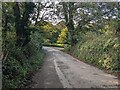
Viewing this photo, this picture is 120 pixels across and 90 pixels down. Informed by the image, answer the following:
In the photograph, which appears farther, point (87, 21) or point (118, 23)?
point (87, 21)

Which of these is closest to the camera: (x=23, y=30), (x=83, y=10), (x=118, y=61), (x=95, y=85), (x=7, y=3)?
(x=95, y=85)

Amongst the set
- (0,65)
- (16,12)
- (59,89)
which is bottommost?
(59,89)

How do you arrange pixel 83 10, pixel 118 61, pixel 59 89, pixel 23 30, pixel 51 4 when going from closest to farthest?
pixel 59 89, pixel 118 61, pixel 23 30, pixel 51 4, pixel 83 10

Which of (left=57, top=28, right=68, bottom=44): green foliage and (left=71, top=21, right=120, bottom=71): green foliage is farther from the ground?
(left=71, top=21, right=120, bottom=71): green foliage

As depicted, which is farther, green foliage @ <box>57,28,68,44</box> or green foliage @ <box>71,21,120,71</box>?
green foliage @ <box>57,28,68,44</box>

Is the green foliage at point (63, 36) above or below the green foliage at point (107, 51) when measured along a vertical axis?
below

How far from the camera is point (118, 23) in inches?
680

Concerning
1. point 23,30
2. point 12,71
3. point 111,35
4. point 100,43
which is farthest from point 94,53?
point 12,71

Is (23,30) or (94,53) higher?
(23,30)

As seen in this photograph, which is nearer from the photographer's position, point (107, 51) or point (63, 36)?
point (107, 51)

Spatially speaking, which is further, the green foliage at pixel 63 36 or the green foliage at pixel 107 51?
the green foliage at pixel 63 36

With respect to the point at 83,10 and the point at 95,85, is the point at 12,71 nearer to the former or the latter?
the point at 95,85

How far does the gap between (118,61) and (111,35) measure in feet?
10.9

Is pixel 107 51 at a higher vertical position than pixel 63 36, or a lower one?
higher
